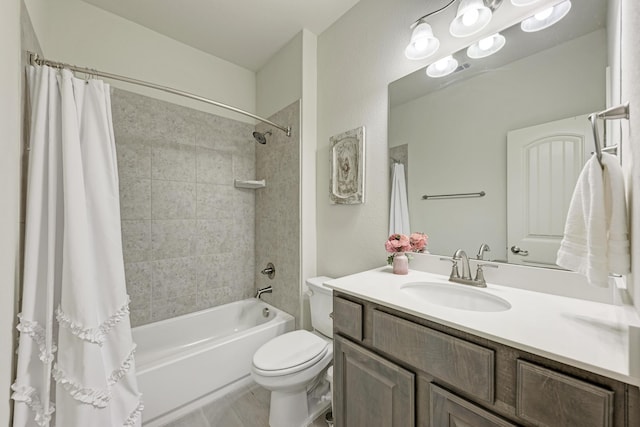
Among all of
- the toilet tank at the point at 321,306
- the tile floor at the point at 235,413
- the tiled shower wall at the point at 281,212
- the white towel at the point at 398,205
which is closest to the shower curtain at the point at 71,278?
the tile floor at the point at 235,413

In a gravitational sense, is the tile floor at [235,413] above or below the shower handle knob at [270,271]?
below

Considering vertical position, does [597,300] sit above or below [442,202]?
below

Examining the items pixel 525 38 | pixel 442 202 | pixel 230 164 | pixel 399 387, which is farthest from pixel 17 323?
pixel 525 38

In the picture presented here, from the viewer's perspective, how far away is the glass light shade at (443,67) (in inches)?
48.1

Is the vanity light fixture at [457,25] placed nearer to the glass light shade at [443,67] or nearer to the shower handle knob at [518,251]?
the glass light shade at [443,67]

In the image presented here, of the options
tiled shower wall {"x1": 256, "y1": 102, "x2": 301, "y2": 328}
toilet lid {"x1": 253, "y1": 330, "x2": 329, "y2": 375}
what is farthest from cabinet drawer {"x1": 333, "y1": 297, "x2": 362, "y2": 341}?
tiled shower wall {"x1": 256, "y1": 102, "x2": 301, "y2": 328}

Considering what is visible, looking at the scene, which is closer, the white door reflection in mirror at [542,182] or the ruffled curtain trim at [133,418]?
the white door reflection in mirror at [542,182]

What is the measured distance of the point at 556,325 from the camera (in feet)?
2.25

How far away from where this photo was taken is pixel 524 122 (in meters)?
1.02

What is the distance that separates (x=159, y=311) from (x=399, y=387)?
6.28 ft

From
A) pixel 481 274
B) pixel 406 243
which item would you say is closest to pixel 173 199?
pixel 406 243

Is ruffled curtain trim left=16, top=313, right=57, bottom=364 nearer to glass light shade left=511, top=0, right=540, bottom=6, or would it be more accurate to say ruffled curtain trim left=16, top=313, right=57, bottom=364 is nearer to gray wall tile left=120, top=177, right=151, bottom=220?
gray wall tile left=120, top=177, right=151, bottom=220

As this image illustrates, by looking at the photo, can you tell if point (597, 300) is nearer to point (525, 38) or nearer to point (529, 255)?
point (529, 255)

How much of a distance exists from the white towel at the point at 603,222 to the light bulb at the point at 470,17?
34.0 inches
